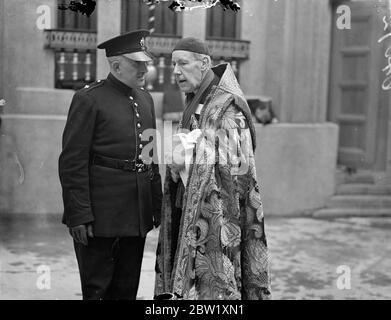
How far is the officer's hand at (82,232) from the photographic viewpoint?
3.14 meters

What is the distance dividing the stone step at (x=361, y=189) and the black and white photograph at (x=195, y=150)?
0.9 inches

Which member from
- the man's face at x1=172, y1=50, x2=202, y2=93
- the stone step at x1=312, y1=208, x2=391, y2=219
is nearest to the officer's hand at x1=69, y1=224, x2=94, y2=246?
the man's face at x1=172, y1=50, x2=202, y2=93

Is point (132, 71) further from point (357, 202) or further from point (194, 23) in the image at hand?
point (357, 202)

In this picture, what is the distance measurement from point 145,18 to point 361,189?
3145mm

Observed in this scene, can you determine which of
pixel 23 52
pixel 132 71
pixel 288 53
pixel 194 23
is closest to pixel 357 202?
pixel 288 53

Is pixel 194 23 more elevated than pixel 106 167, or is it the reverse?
pixel 194 23

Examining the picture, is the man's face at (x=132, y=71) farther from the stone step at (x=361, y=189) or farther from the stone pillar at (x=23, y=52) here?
the stone step at (x=361, y=189)

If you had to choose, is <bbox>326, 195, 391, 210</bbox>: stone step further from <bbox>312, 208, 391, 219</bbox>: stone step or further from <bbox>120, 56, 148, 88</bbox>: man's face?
<bbox>120, 56, 148, 88</bbox>: man's face

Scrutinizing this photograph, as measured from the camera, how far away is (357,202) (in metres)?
6.98

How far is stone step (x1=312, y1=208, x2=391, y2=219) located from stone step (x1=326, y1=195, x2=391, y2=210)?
0.05m

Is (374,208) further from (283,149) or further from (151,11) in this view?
(151,11)

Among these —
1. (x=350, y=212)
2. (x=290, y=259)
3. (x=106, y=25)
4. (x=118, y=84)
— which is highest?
(x=106, y=25)

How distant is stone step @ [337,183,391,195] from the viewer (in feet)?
23.2

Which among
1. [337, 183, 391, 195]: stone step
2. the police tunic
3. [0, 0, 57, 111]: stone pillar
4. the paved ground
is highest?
[0, 0, 57, 111]: stone pillar
